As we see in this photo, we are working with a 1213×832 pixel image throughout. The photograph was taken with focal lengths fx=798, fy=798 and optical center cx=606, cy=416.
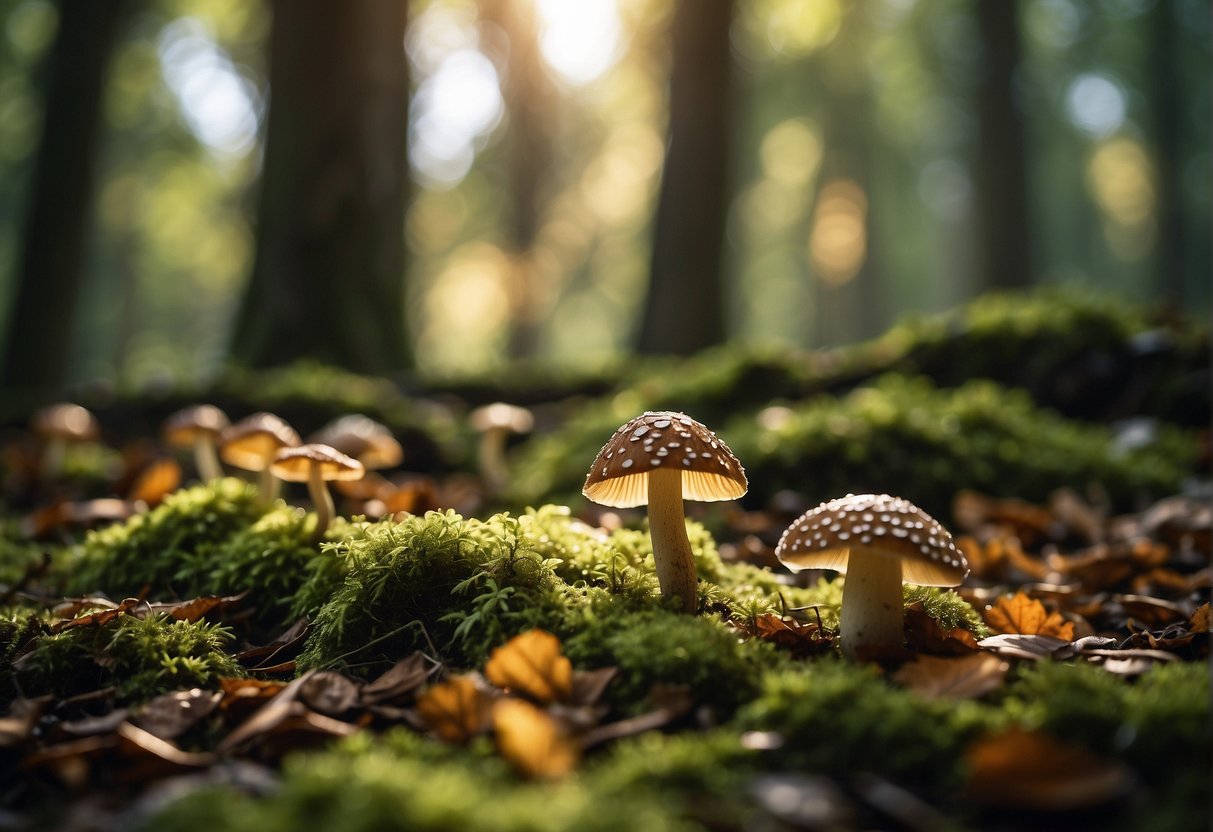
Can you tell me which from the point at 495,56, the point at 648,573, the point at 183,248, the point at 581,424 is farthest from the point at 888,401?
the point at 183,248

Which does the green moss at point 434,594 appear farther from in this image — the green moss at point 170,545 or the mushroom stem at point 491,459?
the mushroom stem at point 491,459

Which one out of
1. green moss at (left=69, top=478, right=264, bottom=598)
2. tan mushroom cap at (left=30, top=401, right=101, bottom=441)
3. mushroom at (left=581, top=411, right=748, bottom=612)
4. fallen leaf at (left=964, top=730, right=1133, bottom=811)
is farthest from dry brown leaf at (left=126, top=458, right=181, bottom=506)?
fallen leaf at (left=964, top=730, right=1133, bottom=811)

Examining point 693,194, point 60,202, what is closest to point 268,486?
point 693,194

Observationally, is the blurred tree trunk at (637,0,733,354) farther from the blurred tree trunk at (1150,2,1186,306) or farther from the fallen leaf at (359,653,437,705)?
the blurred tree trunk at (1150,2,1186,306)

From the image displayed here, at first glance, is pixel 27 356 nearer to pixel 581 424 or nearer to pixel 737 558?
pixel 581 424

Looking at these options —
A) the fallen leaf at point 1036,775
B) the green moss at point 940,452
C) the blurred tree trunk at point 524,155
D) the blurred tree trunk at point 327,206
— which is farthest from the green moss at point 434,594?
the blurred tree trunk at point 524,155

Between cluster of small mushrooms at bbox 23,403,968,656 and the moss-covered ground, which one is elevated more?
cluster of small mushrooms at bbox 23,403,968,656
